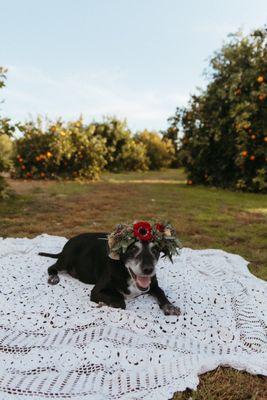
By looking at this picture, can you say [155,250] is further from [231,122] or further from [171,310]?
[231,122]

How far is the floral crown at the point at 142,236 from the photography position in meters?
3.39

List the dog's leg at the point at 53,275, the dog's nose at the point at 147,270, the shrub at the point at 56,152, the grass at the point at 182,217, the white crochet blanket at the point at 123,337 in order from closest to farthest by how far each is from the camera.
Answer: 1. the white crochet blanket at the point at 123,337
2. the grass at the point at 182,217
3. the dog's nose at the point at 147,270
4. the dog's leg at the point at 53,275
5. the shrub at the point at 56,152

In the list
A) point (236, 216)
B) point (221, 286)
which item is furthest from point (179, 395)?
point (236, 216)

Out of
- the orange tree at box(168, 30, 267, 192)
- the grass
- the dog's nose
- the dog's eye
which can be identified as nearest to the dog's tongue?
the dog's nose

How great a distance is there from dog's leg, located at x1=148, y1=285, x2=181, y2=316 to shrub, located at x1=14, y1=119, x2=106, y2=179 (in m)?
11.5

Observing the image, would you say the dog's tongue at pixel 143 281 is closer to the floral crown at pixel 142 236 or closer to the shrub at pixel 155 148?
the floral crown at pixel 142 236

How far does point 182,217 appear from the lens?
8.13 metres

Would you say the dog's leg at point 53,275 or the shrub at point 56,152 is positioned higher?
the shrub at point 56,152

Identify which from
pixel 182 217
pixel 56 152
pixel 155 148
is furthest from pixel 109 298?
pixel 155 148

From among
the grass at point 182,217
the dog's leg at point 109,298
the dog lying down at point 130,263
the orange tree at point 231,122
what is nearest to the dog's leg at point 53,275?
the dog lying down at point 130,263

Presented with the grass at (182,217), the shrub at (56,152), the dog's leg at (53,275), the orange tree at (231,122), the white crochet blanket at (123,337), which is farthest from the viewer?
the shrub at (56,152)

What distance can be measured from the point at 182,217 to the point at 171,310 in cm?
468

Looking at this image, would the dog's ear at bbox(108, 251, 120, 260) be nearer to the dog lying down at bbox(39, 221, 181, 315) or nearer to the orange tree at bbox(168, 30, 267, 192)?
the dog lying down at bbox(39, 221, 181, 315)

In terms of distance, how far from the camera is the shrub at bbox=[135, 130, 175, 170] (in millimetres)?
25609
